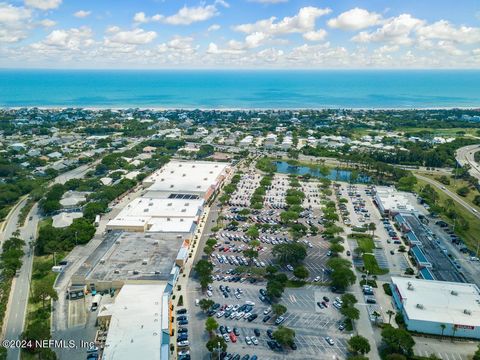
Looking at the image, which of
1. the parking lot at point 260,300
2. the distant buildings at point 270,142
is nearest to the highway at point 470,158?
the parking lot at point 260,300

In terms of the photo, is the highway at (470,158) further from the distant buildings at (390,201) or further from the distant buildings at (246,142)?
the distant buildings at (246,142)

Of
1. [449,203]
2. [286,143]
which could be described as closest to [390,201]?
[449,203]

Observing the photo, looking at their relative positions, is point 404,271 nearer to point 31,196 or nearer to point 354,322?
point 354,322

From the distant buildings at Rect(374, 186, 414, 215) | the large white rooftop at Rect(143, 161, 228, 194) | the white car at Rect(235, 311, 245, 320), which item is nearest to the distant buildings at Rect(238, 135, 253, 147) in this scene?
the large white rooftop at Rect(143, 161, 228, 194)

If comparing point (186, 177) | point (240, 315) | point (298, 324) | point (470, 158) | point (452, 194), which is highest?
point (186, 177)

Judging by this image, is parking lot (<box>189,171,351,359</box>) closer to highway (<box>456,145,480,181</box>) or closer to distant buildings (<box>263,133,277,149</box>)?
highway (<box>456,145,480,181</box>)

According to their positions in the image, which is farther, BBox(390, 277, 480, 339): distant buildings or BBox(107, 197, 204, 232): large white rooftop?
BBox(107, 197, 204, 232): large white rooftop

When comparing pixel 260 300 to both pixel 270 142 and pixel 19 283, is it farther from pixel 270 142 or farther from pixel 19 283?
pixel 270 142
